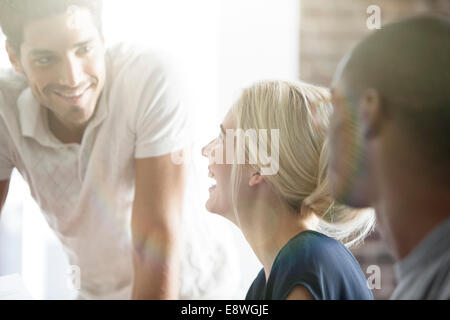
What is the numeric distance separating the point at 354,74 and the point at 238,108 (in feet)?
1.14

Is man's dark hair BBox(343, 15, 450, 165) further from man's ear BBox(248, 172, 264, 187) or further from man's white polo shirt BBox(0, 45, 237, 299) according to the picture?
man's white polo shirt BBox(0, 45, 237, 299)

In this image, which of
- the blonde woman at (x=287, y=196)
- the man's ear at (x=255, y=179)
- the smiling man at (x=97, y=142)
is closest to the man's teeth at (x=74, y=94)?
the smiling man at (x=97, y=142)

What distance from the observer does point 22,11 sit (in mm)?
1281

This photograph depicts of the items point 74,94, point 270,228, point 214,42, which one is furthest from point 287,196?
point 74,94

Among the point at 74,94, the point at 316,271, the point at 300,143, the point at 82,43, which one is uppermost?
the point at 82,43

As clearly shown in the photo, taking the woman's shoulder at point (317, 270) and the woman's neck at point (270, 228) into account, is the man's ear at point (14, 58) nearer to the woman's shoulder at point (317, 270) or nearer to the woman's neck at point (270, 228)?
the woman's neck at point (270, 228)

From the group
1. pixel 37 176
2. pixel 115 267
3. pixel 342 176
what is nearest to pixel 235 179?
pixel 342 176

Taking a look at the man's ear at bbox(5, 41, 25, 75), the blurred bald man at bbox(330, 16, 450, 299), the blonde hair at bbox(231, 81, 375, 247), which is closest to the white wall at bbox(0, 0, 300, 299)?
the man's ear at bbox(5, 41, 25, 75)

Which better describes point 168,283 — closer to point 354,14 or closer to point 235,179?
point 235,179

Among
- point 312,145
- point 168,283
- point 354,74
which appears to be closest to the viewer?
point 354,74

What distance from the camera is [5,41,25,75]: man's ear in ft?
4.30

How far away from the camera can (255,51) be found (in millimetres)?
1313

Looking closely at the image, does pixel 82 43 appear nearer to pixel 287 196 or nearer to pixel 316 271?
pixel 287 196

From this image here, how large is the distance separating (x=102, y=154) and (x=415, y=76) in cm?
76
